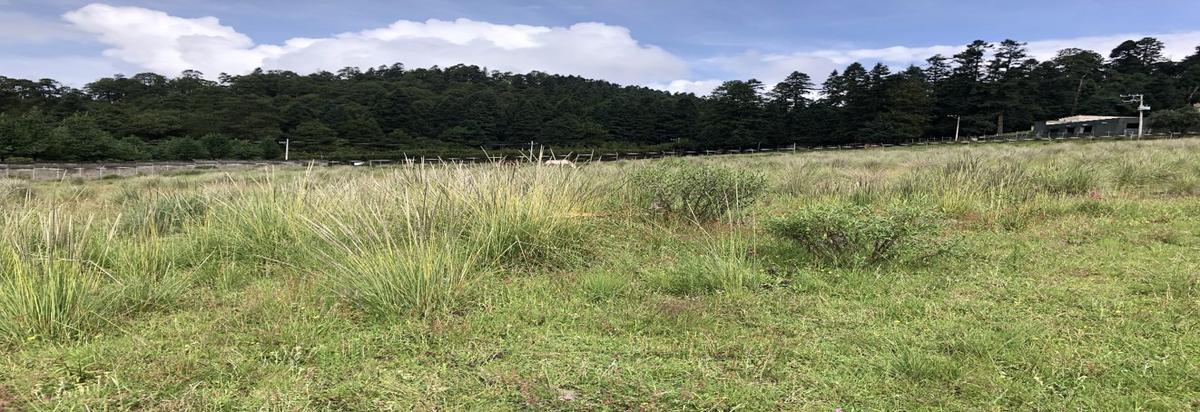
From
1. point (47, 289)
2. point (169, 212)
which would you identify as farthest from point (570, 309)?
point (169, 212)

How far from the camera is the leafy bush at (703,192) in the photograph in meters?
6.03

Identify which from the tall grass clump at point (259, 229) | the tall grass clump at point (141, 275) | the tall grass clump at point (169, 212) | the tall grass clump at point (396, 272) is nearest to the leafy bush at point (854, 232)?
the tall grass clump at point (396, 272)

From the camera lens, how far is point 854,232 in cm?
422

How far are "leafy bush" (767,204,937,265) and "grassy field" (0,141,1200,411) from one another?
0.7 inches

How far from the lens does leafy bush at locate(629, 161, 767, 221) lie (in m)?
6.03

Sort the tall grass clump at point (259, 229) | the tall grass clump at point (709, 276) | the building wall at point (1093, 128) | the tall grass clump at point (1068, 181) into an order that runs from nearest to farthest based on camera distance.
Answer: the tall grass clump at point (709, 276) → the tall grass clump at point (259, 229) → the tall grass clump at point (1068, 181) → the building wall at point (1093, 128)

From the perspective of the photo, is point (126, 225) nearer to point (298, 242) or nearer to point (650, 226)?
point (298, 242)

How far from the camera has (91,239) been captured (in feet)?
14.0

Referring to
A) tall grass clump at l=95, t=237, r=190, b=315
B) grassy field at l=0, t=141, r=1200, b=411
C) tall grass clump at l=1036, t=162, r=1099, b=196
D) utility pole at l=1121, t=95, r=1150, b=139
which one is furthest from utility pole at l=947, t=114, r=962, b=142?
tall grass clump at l=95, t=237, r=190, b=315

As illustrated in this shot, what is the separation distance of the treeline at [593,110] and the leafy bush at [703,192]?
62.5 m

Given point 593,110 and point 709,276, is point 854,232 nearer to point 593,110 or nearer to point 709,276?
point 709,276

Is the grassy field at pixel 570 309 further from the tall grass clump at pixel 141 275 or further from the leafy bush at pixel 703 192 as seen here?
the leafy bush at pixel 703 192

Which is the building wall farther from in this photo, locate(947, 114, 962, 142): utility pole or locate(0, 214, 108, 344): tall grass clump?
locate(0, 214, 108, 344): tall grass clump

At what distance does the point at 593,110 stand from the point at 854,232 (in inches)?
3514
